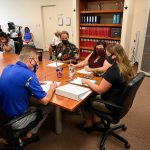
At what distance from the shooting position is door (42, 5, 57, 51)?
664 cm

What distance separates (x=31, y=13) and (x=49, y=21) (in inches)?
39.7

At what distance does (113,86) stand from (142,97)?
1.71m

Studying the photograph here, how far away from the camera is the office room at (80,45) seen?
1863 millimetres

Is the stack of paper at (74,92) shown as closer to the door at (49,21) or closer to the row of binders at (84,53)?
the row of binders at (84,53)

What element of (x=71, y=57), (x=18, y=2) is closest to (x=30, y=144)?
(x=71, y=57)

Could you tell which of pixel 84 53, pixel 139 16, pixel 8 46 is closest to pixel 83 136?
pixel 8 46

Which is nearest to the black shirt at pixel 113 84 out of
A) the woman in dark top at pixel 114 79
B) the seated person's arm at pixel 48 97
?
the woman in dark top at pixel 114 79

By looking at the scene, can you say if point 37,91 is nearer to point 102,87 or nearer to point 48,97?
point 48,97

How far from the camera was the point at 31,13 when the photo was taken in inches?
281

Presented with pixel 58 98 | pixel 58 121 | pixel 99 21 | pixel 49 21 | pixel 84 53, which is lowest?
pixel 58 121

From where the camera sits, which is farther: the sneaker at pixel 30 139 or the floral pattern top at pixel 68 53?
the floral pattern top at pixel 68 53

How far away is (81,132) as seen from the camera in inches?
81.1

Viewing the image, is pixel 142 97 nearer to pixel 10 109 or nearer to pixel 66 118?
pixel 66 118

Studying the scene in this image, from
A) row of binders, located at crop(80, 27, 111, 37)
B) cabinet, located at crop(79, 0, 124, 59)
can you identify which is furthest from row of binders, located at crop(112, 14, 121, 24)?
row of binders, located at crop(80, 27, 111, 37)
